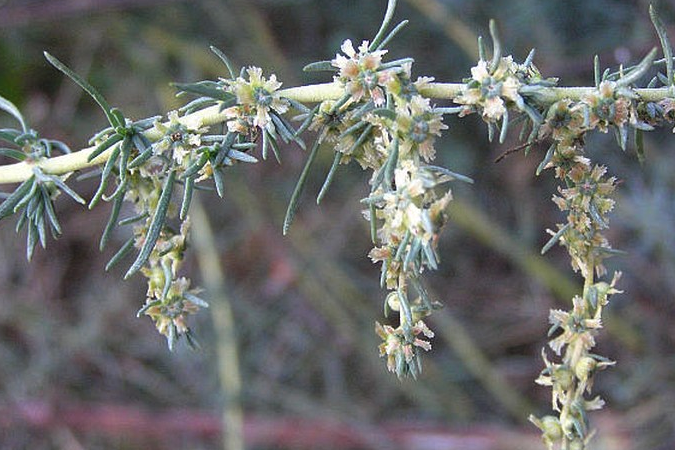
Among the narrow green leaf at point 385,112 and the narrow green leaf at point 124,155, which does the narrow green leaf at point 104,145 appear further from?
the narrow green leaf at point 385,112

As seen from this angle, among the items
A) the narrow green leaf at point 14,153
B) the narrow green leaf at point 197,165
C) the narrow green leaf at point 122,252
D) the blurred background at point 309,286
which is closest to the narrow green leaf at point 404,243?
the narrow green leaf at point 197,165

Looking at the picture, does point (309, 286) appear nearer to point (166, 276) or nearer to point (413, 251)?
point (166, 276)

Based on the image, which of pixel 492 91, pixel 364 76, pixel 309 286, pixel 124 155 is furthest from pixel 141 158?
pixel 309 286

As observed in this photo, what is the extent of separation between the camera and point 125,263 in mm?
2369

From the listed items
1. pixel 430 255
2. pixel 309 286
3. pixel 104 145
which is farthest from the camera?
pixel 309 286

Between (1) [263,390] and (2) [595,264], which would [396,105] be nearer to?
(2) [595,264]

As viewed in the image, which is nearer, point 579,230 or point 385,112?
point 385,112

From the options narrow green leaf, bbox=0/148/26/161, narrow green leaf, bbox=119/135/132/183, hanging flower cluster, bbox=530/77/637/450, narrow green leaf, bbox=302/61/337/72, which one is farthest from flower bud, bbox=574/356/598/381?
narrow green leaf, bbox=0/148/26/161

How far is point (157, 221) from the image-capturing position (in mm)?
796

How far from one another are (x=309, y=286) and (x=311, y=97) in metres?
1.45

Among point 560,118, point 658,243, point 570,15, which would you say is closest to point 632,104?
point 560,118

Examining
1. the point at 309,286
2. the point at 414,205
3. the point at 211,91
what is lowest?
the point at 414,205

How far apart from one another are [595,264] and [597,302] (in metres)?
0.04

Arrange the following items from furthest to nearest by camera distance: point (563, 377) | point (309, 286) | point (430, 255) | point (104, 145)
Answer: point (309, 286) → point (563, 377) → point (104, 145) → point (430, 255)
